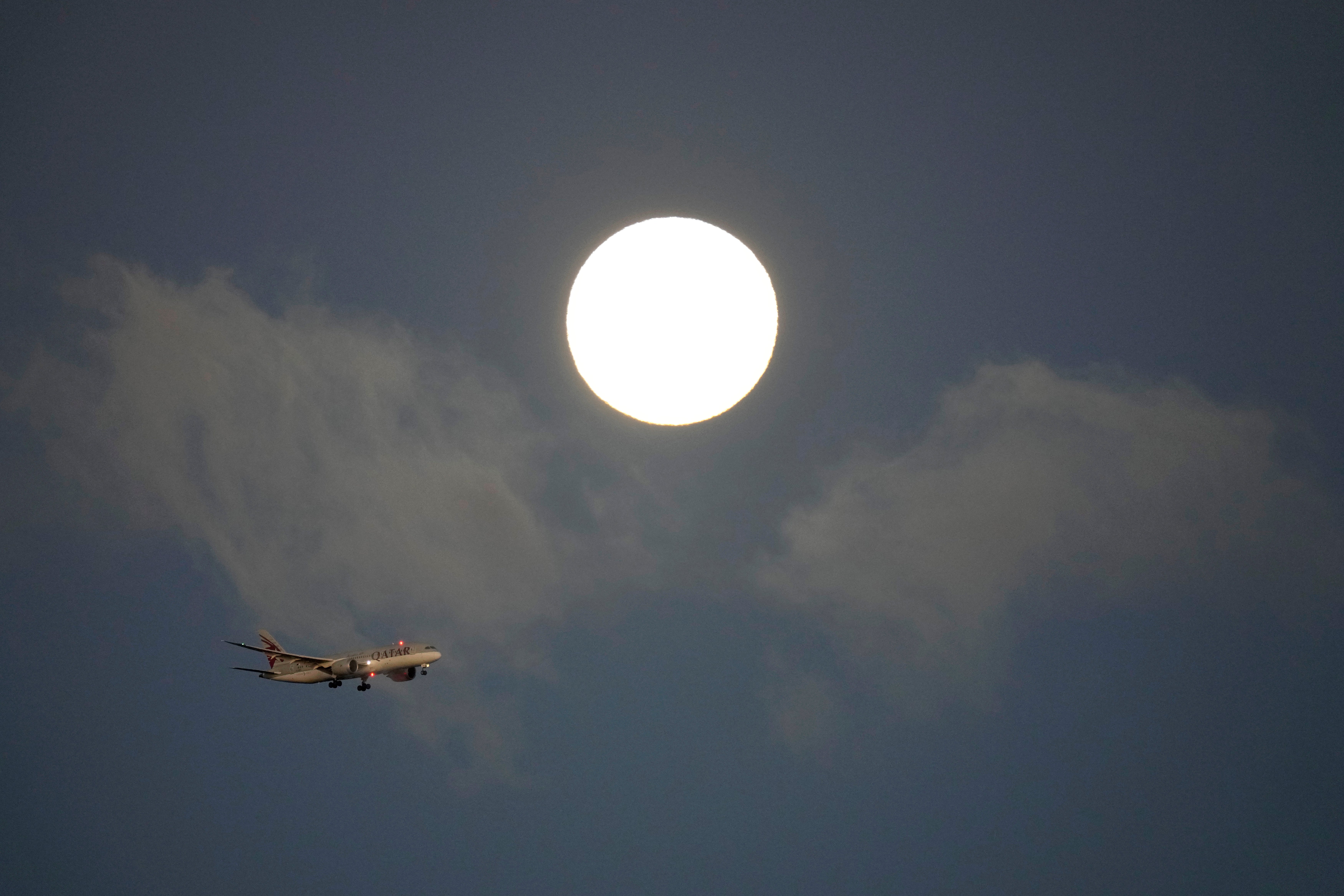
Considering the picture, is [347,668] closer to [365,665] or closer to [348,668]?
[348,668]

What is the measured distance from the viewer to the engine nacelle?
57.2m

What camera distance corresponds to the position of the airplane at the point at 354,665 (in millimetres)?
57125

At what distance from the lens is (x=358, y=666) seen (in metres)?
57.2

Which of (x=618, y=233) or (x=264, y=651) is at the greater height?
(x=618, y=233)

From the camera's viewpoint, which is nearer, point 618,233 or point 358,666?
point 618,233

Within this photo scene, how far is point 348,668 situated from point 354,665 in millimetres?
416

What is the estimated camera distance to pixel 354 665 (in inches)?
2253

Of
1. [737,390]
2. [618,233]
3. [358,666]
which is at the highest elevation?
[618,233]

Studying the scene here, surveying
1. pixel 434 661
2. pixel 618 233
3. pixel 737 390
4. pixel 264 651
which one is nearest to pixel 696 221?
pixel 618 233

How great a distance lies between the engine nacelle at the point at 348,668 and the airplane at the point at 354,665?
0.02 m

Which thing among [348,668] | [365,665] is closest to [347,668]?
[348,668]

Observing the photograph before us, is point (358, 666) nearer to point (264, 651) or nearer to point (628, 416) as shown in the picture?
point (264, 651)

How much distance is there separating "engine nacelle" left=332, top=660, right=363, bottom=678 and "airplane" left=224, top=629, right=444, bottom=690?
0.02 m

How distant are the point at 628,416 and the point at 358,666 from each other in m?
22.9
